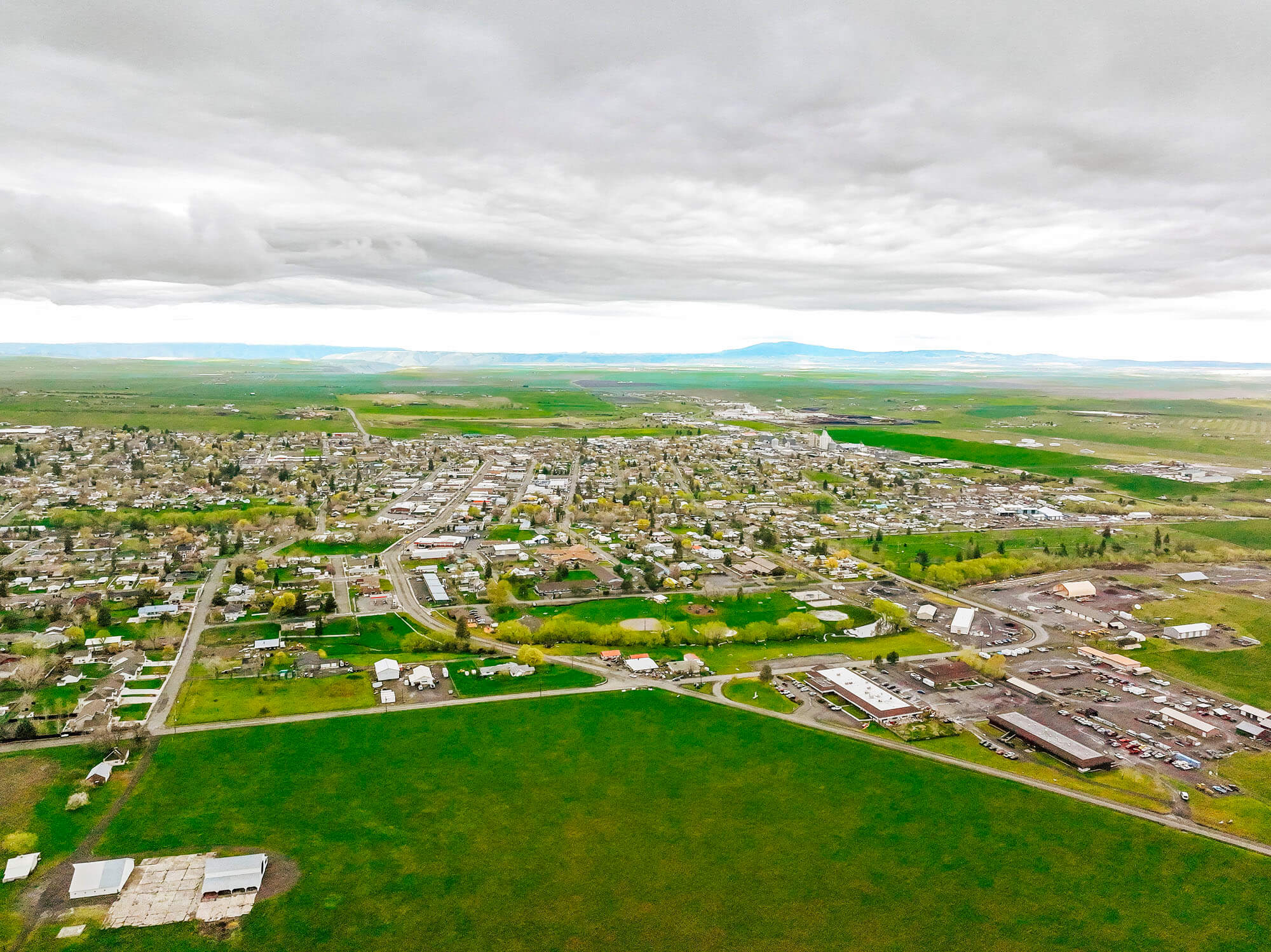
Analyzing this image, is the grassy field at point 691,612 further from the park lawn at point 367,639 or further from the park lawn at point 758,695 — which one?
the park lawn at point 367,639

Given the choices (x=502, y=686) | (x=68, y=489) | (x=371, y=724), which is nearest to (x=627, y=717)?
(x=502, y=686)

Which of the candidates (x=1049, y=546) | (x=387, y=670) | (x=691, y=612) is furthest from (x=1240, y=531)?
(x=387, y=670)

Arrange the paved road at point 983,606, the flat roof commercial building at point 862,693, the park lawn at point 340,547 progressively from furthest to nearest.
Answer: the park lawn at point 340,547 < the paved road at point 983,606 < the flat roof commercial building at point 862,693

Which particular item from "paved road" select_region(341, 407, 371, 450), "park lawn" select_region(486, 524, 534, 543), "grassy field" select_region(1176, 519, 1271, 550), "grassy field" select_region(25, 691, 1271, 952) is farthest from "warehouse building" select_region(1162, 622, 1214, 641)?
"paved road" select_region(341, 407, 371, 450)

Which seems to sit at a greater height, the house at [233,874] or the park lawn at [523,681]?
the park lawn at [523,681]

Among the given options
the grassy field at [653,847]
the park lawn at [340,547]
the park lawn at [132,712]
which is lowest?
the grassy field at [653,847]

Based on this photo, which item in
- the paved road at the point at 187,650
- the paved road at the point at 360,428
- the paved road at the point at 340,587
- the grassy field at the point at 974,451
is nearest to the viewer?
the paved road at the point at 187,650

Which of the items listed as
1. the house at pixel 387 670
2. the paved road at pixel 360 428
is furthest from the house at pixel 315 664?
the paved road at pixel 360 428
